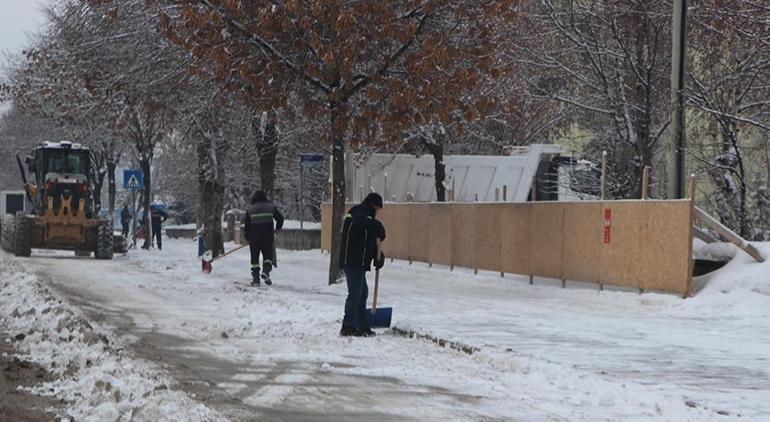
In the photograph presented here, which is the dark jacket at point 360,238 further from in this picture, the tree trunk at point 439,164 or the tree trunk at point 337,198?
the tree trunk at point 439,164

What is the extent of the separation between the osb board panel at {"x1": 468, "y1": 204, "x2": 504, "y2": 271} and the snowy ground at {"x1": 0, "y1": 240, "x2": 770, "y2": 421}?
181 centimetres

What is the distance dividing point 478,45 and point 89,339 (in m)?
11.5

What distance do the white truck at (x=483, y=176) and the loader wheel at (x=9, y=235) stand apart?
10.0m

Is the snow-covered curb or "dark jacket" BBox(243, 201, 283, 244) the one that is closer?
the snow-covered curb

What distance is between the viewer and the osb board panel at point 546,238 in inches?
932

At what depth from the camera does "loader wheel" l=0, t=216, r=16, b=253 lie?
119ft

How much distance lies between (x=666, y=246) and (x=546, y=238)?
4.42 metres

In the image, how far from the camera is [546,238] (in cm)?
2416

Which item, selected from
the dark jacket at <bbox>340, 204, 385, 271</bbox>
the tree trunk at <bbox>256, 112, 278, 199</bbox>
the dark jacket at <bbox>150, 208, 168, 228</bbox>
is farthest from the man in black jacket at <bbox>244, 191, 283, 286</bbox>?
the dark jacket at <bbox>150, 208, 168, 228</bbox>

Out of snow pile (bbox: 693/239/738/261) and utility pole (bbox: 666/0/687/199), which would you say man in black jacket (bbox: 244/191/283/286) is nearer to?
utility pole (bbox: 666/0/687/199)

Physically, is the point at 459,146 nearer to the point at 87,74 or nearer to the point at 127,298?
the point at 87,74

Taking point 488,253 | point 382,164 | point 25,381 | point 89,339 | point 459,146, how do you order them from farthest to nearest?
point 459,146
point 382,164
point 488,253
point 89,339
point 25,381

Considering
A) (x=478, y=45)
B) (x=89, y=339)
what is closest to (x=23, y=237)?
(x=478, y=45)

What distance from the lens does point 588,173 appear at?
109 ft
